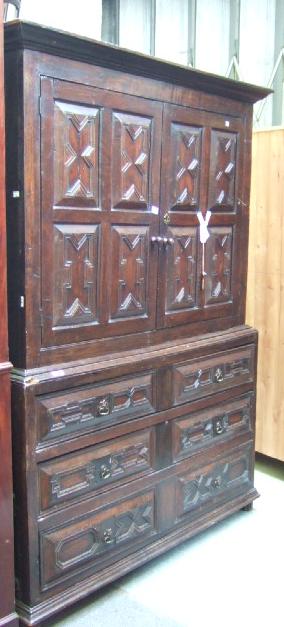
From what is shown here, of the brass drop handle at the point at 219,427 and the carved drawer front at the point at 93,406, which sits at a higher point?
the carved drawer front at the point at 93,406

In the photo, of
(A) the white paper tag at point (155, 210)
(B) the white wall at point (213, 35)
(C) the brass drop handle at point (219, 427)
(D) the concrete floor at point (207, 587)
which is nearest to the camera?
(D) the concrete floor at point (207, 587)

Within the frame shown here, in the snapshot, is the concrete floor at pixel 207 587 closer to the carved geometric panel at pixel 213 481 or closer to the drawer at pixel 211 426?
the carved geometric panel at pixel 213 481

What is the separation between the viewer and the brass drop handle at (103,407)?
195 cm

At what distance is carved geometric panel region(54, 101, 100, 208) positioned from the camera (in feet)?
5.78

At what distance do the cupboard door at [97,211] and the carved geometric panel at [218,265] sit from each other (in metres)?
0.33

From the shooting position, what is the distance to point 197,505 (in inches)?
94.3

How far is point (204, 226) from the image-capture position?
2320 millimetres

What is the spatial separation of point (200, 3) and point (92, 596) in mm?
3343

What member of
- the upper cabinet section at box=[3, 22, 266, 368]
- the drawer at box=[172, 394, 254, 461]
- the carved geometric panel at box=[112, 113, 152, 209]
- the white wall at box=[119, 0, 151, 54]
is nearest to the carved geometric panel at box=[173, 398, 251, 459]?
the drawer at box=[172, 394, 254, 461]

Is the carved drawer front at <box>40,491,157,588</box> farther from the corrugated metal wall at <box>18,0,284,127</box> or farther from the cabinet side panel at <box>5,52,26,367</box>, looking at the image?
the corrugated metal wall at <box>18,0,284,127</box>

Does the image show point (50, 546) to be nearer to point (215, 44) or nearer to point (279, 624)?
point (279, 624)

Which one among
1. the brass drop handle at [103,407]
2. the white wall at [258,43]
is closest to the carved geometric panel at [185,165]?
the brass drop handle at [103,407]

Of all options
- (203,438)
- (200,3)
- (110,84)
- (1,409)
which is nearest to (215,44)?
(200,3)

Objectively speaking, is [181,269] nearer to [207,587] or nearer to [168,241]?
[168,241]
